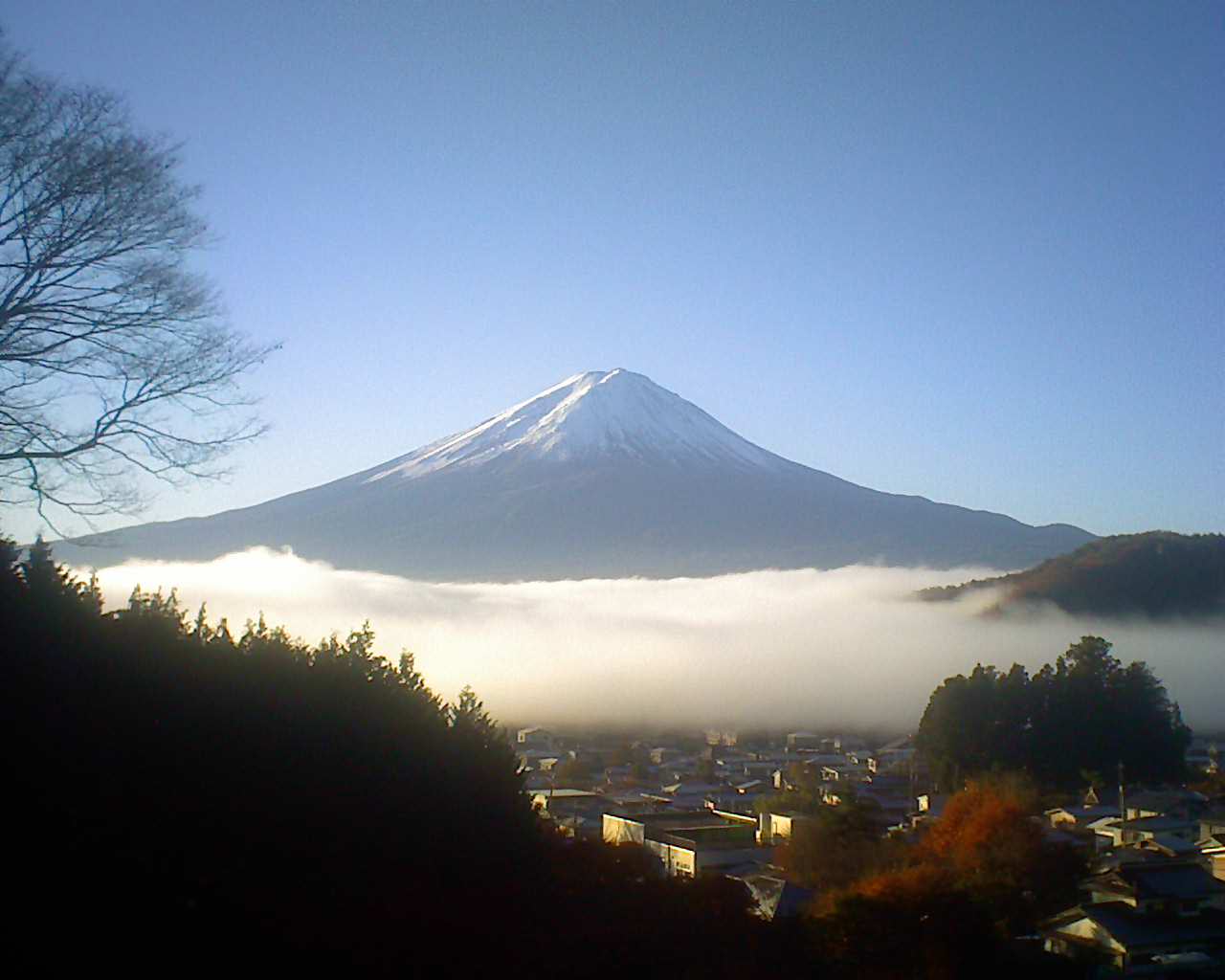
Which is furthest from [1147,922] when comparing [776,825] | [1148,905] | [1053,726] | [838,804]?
[1053,726]

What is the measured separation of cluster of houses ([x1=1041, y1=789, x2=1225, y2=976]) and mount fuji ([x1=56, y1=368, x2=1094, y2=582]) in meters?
16.2

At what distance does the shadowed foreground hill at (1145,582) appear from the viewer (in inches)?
854

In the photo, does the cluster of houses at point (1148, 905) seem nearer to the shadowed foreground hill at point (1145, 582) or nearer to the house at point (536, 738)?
the house at point (536, 738)

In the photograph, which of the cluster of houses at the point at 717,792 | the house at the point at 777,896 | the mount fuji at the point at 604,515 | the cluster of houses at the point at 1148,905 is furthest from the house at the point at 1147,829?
the mount fuji at the point at 604,515

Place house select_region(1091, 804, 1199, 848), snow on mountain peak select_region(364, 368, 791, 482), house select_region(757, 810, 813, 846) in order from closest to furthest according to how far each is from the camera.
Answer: house select_region(757, 810, 813, 846)
house select_region(1091, 804, 1199, 848)
snow on mountain peak select_region(364, 368, 791, 482)

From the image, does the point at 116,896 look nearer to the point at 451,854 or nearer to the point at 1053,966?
the point at 451,854

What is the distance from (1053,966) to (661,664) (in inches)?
495

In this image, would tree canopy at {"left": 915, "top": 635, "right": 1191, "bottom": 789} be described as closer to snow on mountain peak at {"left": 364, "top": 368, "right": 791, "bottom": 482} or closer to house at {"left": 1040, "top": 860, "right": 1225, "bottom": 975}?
house at {"left": 1040, "top": 860, "right": 1225, "bottom": 975}

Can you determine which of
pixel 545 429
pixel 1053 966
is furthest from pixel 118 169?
pixel 545 429

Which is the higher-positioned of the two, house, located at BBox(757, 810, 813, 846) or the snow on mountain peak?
the snow on mountain peak

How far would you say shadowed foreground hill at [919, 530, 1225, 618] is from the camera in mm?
21703

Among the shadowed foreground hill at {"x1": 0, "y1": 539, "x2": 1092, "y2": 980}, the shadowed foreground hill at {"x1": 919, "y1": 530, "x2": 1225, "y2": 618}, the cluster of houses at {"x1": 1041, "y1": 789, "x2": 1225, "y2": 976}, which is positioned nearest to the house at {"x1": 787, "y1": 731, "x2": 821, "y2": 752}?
the shadowed foreground hill at {"x1": 919, "y1": 530, "x2": 1225, "y2": 618}

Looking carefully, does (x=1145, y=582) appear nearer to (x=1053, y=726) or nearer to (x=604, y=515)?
(x=1053, y=726)

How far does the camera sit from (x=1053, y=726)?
19.1 m
